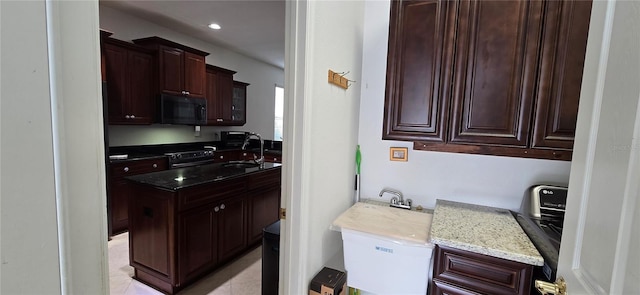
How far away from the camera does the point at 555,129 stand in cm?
134

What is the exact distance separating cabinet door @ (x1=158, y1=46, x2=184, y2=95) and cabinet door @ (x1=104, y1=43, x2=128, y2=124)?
0.42 meters

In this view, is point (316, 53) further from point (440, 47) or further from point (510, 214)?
point (510, 214)

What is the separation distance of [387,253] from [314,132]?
71 centimetres

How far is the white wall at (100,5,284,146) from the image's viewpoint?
3.47m

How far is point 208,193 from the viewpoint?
2.25 m

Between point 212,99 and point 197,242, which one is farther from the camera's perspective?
point 212,99

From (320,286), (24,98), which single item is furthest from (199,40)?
(24,98)

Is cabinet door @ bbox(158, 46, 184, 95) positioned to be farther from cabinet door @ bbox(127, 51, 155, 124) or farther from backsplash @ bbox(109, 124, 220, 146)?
backsplash @ bbox(109, 124, 220, 146)

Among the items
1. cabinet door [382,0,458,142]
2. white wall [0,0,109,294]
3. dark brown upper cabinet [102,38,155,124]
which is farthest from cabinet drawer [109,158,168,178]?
white wall [0,0,109,294]

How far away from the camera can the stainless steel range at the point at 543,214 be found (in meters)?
1.26

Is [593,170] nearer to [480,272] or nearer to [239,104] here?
[480,272]

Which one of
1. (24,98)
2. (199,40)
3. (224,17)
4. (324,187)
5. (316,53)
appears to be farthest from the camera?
(199,40)

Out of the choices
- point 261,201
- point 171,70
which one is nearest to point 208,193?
point 261,201

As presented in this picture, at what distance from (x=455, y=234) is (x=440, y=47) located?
3.17 ft
